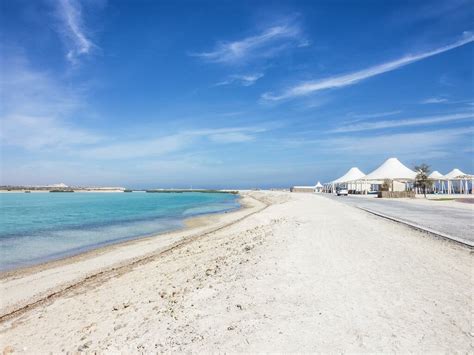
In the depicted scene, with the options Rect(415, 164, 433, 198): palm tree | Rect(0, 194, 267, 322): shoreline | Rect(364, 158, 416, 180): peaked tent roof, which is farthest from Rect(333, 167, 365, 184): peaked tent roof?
Rect(0, 194, 267, 322): shoreline

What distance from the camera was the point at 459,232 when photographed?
11547 mm

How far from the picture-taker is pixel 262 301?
17.9ft

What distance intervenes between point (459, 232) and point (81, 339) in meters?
11.6

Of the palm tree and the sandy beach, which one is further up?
the palm tree

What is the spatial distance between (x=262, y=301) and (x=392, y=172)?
139ft

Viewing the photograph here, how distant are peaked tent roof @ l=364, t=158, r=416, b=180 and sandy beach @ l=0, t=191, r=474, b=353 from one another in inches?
1351

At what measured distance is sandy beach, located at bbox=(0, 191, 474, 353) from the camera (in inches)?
169

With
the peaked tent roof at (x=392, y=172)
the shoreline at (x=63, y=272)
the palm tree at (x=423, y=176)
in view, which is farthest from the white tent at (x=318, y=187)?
the shoreline at (x=63, y=272)

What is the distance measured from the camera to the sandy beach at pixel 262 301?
4.29m

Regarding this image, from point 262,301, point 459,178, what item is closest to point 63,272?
point 262,301

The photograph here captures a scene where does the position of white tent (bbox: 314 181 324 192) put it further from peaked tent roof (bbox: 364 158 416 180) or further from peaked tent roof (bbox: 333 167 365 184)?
peaked tent roof (bbox: 364 158 416 180)

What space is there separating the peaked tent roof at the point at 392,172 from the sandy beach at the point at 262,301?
3432 cm

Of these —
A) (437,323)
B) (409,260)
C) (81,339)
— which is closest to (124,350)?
(81,339)

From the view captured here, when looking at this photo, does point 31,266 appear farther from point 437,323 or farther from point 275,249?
point 437,323
